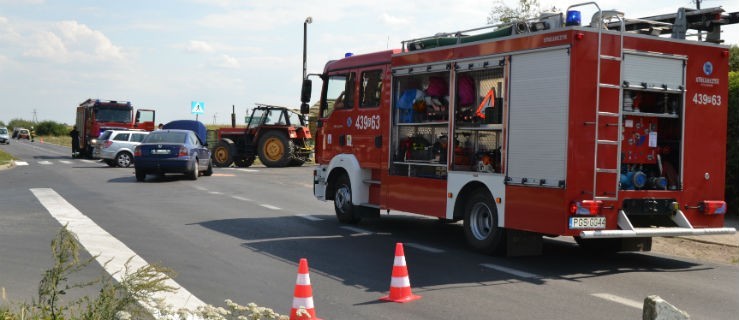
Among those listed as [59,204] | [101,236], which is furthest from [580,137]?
[59,204]

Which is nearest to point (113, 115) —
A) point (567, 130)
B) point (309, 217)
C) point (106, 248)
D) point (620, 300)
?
point (309, 217)

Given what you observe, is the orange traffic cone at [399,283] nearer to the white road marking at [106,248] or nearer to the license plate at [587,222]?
the white road marking at [106,248]

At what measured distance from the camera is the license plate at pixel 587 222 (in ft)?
29.6

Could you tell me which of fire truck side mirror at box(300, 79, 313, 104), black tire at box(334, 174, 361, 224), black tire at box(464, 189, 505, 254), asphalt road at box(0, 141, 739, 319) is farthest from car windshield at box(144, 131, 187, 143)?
black tire at box(464, 189, 505, 254)

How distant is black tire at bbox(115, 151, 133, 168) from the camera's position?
Answer: 33.1 meters

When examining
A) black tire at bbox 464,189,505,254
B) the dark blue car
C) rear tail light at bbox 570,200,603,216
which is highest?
the dark blue car

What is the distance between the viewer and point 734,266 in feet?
33.3

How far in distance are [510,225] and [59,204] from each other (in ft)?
34.5

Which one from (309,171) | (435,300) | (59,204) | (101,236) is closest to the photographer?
(435,300)

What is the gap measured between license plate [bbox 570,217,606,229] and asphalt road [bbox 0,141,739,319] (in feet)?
1.82

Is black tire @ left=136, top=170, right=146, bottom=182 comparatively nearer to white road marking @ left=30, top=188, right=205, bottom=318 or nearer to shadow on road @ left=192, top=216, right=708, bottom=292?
white road marking @ left=30, top=188, right=205, bottom=318

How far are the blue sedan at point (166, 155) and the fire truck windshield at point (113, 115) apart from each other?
16.7 metres

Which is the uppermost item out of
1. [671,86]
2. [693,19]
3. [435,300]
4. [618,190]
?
[693,19]

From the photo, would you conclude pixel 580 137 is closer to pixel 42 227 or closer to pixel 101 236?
pixel 101 236
